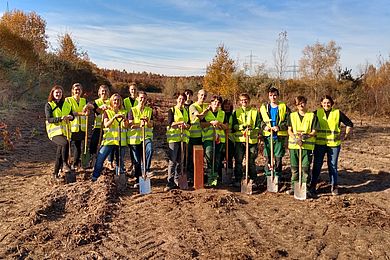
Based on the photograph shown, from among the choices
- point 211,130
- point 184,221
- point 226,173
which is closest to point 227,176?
point 226,173

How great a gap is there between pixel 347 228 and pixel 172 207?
2516 mm

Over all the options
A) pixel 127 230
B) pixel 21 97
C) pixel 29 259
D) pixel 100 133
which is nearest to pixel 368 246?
pixel 127 230

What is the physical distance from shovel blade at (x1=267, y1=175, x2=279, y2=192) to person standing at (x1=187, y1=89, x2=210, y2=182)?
4.60 ft

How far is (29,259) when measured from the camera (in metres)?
4.20

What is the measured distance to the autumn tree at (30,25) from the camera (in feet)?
99.7

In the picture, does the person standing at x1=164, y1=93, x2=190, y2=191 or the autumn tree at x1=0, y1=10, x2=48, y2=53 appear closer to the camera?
the person standing at x1=164, y1=93, x2=190, y2=191

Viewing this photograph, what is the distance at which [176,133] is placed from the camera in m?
6.80

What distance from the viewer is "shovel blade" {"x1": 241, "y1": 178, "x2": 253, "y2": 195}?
6836mm

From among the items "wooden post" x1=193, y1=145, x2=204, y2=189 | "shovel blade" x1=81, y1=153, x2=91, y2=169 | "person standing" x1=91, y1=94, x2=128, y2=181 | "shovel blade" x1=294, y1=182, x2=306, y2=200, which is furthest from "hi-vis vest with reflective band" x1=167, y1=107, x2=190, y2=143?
"shovel blade" x1=294, y1=182, x2=306, y2=200

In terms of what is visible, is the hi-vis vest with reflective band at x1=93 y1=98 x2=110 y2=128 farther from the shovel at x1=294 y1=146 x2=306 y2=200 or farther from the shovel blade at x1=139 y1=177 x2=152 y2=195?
the shovel at x1=294 y1=146 x2=306 y2=200

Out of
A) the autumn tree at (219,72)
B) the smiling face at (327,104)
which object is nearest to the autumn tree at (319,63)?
the autumn tree at (219,72)

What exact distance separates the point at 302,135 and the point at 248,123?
98 centimetres

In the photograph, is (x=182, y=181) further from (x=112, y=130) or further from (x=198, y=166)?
(x=112, y=130)

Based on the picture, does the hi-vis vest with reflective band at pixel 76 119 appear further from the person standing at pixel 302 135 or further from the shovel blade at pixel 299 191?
the shovel blade at pixel 299 191
